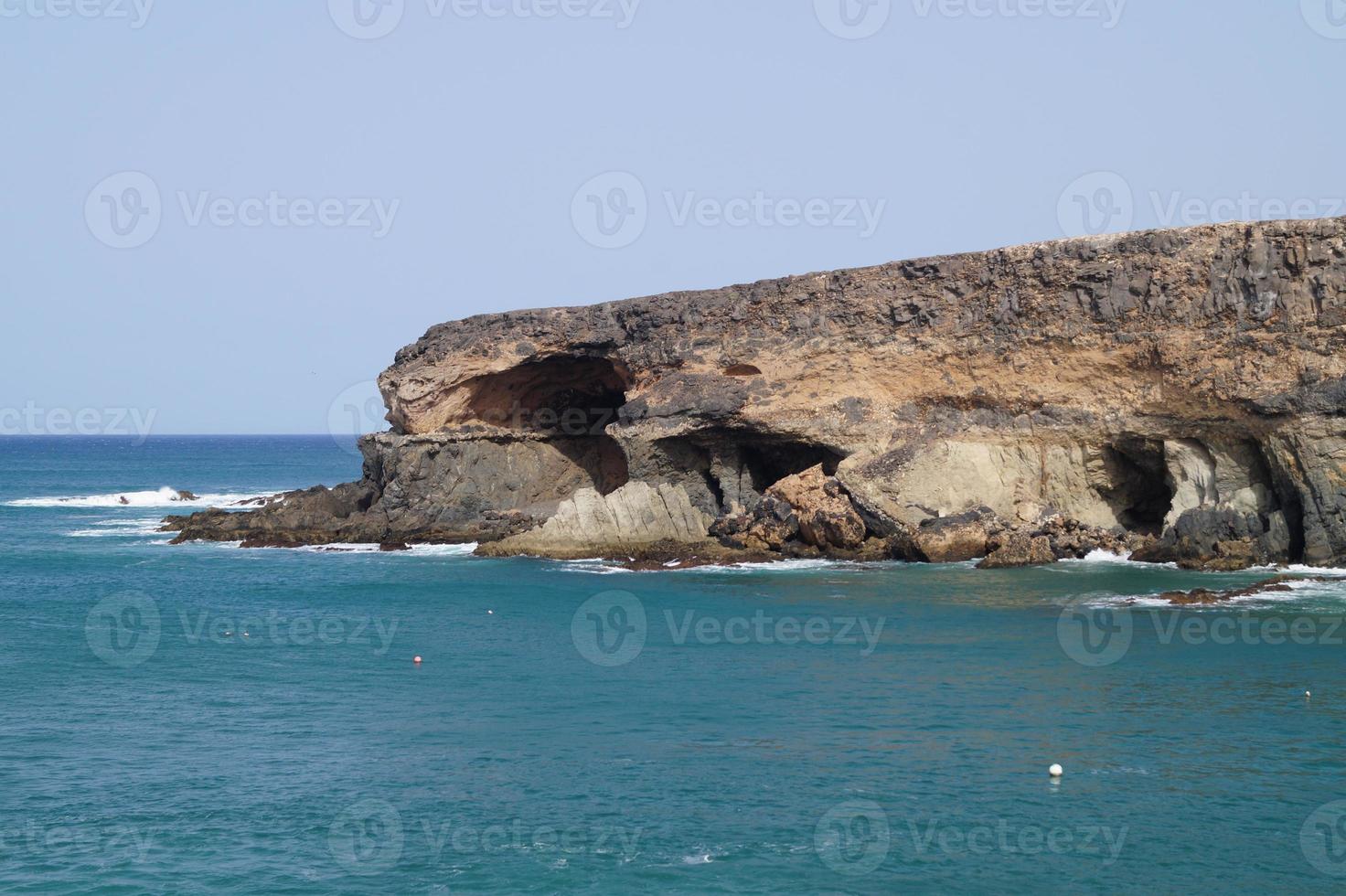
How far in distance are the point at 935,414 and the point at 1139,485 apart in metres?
6.64

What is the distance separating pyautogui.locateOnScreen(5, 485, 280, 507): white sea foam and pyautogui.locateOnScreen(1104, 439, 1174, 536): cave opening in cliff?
48.1m

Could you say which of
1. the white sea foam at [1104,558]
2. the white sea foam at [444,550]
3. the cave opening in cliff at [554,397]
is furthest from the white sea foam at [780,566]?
the cave opening in cliff at [554,397]

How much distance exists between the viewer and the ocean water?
15352 millimetres

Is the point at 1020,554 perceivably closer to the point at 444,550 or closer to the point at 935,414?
the point at 935,414

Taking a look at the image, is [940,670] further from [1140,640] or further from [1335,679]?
[1335,679]

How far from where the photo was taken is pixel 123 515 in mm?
67812

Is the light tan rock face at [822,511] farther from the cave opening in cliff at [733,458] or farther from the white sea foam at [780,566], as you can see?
the cave opening in cliff at [733,458]

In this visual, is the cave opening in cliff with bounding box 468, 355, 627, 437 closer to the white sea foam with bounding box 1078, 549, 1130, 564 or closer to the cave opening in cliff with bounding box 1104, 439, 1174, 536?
the cave opening in cliff with bounding box 1104, 439, 1174, 536

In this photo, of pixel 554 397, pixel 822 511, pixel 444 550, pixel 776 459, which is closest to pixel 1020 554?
pixel 822 511

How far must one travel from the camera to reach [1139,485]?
40.6 meters

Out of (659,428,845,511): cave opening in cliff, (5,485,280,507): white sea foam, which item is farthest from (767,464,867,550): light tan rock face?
(5,485,280,507): white sea foam

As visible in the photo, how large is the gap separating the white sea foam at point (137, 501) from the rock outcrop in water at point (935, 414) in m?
26.0

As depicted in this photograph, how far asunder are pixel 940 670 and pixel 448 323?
101ft

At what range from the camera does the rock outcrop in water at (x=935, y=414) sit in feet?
117
